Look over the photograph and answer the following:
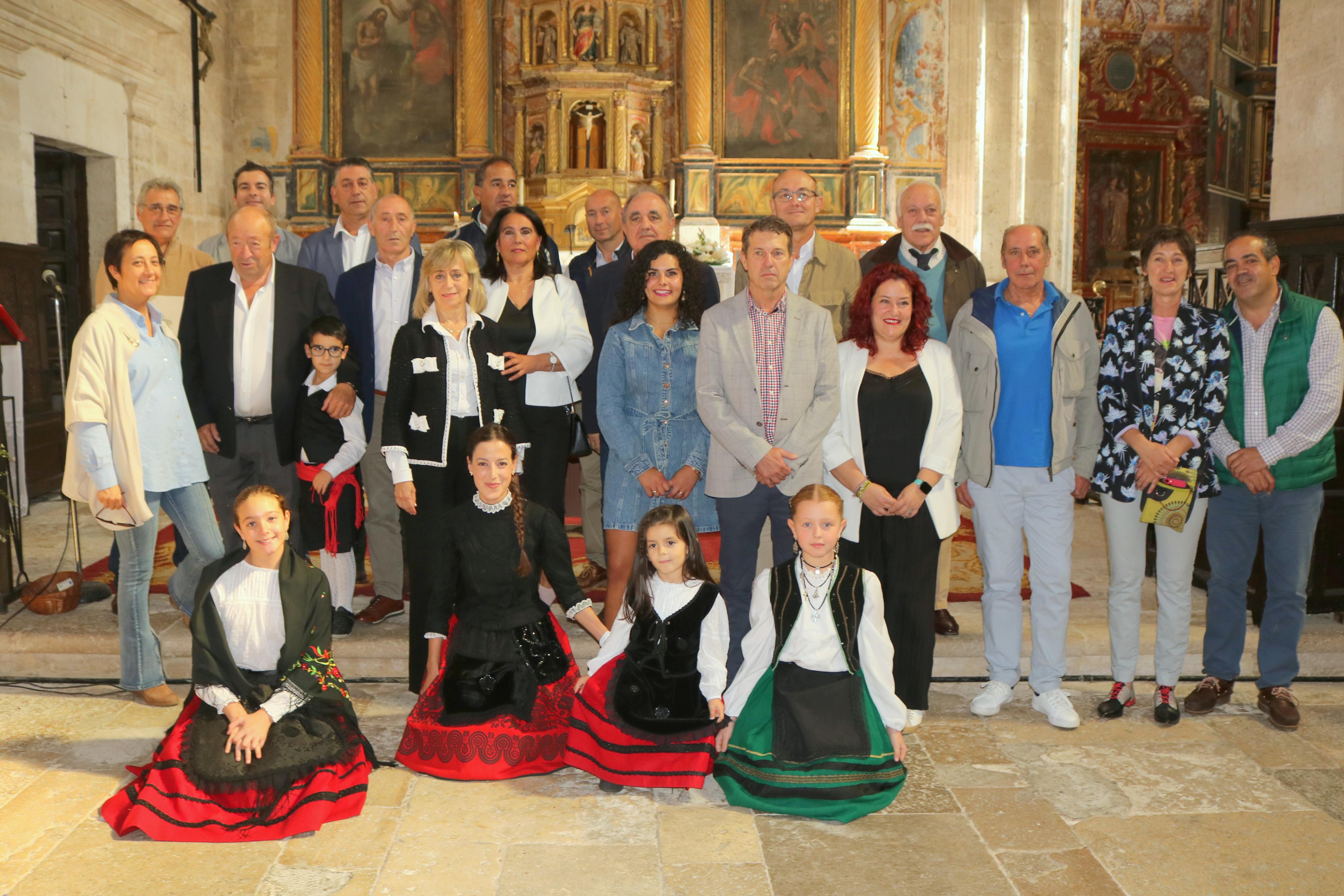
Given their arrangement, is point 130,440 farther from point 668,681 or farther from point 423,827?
point 668,681

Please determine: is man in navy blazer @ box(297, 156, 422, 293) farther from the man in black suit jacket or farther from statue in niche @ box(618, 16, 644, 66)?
statue in niche @ box(618, 16, 644, 66)

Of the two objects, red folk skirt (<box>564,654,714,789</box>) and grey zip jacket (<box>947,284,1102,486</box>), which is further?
grey zip jacket (<box>947,284,1102,486</box>)

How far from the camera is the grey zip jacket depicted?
3.97 meters

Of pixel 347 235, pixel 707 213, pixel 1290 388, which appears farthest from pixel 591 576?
pixel 707 213

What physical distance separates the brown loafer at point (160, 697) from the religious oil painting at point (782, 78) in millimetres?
10326

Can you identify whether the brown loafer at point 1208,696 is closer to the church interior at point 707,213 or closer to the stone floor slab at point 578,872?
the church interior at point 707,213

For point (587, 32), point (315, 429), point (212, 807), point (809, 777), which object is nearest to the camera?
point (212, 807)

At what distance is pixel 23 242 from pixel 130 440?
5956 millimetres

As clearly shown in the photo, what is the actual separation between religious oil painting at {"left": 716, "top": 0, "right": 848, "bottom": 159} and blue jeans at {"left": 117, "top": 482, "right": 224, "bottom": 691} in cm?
1008

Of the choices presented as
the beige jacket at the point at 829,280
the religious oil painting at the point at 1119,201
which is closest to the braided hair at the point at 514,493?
the beige jacket at the point at 829,280

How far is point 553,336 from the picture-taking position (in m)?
4.50

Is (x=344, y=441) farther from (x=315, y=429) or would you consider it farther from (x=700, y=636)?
(x=700, y=636)

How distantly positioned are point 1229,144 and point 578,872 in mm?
18211

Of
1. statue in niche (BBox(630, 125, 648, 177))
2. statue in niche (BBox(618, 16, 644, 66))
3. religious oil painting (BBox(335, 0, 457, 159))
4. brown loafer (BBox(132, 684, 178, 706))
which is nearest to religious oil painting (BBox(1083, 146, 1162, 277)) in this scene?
statue in niche (BBox(630, 125, 648, 177))
